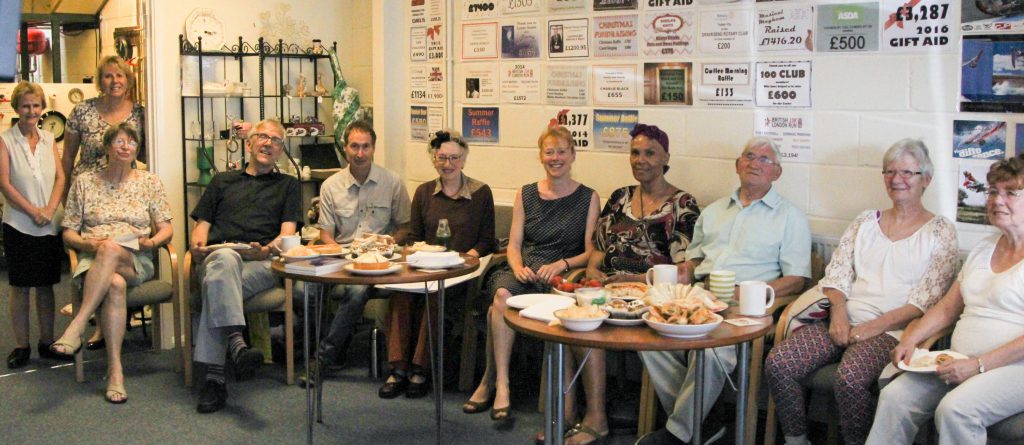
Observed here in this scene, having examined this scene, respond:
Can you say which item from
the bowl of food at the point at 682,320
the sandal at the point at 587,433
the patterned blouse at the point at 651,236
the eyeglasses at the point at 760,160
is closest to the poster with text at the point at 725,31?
the eyeglasses at the point at 760,160

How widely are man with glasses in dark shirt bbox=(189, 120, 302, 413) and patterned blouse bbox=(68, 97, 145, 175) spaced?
69cm

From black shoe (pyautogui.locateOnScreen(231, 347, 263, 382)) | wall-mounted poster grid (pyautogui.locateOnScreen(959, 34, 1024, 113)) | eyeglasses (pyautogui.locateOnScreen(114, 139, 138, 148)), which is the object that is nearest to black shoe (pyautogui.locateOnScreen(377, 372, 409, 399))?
black shoe (pyautogui.locateOnScreen(231, 347, 263, 382))

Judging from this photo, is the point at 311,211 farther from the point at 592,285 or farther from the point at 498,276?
the point at 592,285

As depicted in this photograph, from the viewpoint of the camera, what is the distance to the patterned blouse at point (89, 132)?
532 cm

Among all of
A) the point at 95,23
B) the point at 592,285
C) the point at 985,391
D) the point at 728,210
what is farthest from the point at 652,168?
the point at 95,23

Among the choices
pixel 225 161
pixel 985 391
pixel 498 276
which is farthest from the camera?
pixel 225 161

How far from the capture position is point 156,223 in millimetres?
5145

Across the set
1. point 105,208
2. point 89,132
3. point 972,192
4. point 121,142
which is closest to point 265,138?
point 121,142

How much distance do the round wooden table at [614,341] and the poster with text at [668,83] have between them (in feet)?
5.52

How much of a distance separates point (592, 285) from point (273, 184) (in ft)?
7.39

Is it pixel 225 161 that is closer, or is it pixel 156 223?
pixel 156 223

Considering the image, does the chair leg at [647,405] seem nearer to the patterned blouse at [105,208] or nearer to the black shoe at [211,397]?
the black shoe at [211,397]

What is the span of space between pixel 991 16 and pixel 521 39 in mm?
2268

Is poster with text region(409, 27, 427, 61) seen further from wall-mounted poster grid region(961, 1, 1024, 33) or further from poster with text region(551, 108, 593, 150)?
wall-mounted poster grid region(961, 1, 1024, 33)
